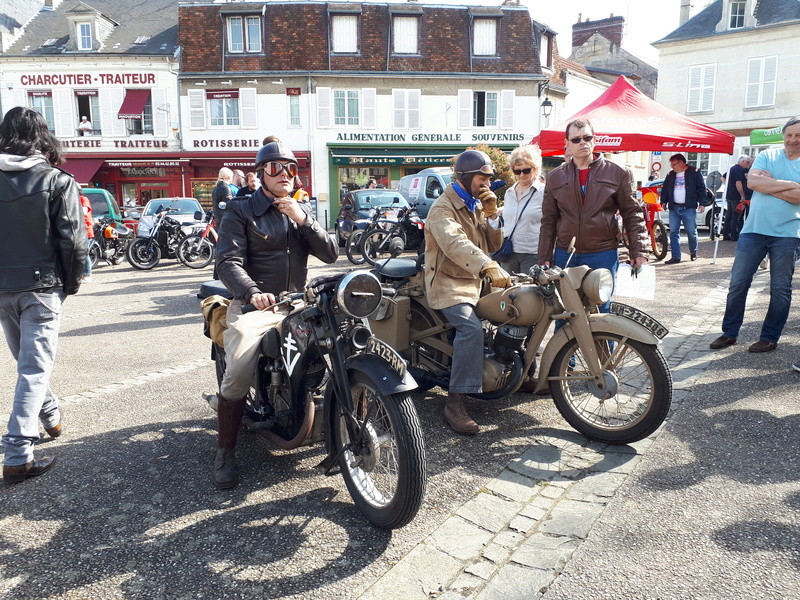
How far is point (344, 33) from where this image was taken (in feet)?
104

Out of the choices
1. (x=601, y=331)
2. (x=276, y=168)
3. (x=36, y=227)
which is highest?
(x=276, y=168)

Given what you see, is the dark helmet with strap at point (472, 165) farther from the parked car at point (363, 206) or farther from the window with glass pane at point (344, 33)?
the window with glass pane at point (344, 33)

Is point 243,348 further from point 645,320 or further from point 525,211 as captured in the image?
point 525,211

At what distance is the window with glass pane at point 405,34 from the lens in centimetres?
3180

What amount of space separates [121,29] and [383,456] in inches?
1443

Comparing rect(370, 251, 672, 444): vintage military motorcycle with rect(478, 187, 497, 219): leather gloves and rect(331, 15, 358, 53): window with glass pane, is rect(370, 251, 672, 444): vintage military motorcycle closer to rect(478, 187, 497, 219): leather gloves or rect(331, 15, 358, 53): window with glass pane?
rect(478, 187, 497, 219): leather gloves

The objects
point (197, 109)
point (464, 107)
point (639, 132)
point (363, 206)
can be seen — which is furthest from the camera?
point (464, 107)

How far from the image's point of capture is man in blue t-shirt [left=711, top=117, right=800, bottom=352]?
5.06 meters

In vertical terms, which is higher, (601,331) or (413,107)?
(413,107)

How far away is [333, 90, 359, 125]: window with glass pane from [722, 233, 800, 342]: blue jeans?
27820 millimetres

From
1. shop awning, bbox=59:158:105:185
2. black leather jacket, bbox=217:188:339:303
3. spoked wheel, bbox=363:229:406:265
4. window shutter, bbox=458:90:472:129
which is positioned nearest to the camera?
black leather jacket, bbox=217:188:339:303

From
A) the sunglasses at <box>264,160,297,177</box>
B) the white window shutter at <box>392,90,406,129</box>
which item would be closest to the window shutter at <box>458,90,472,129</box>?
the white window shutter at <box>392,90,406,129</box>

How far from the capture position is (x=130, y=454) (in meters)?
3.80

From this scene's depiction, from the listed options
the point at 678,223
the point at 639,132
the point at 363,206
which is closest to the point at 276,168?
the point at 639,132
